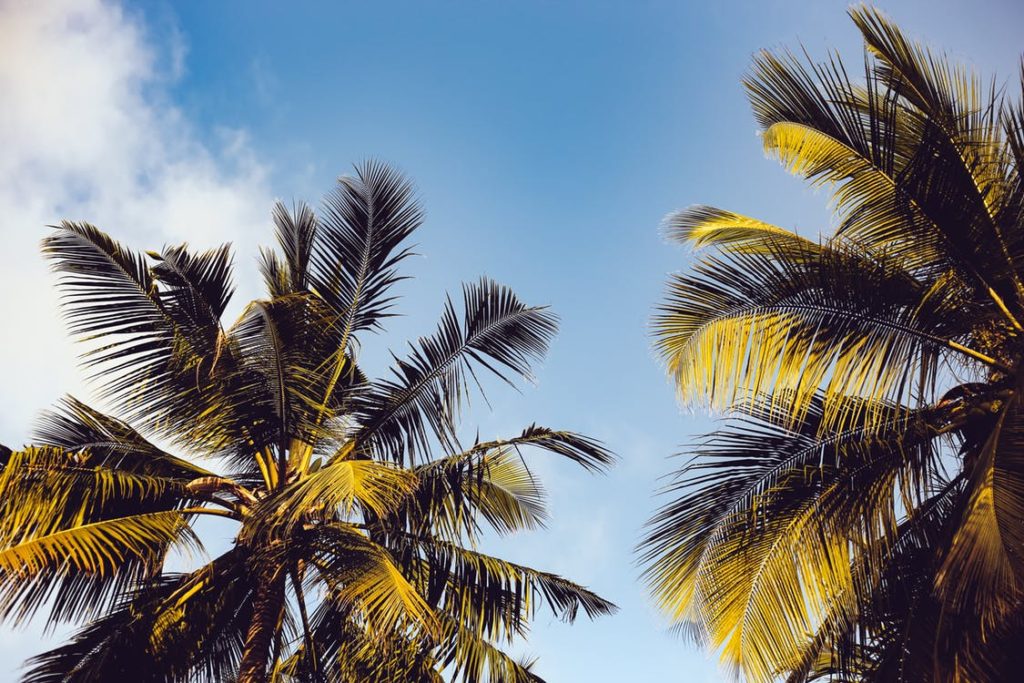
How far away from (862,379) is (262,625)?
5441 millimetres

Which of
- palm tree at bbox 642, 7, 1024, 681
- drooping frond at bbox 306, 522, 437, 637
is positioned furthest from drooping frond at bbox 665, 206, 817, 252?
drooping frond at bbox 306, 522, 437, 637

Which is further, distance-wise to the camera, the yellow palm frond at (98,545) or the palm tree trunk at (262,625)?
the palm tree trunk at (262,625)

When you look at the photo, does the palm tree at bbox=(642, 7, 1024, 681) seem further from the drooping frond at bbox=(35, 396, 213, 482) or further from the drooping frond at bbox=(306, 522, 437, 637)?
the drooping frond at bbox=(35, 396, 213, 482)

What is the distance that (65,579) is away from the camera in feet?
25.5

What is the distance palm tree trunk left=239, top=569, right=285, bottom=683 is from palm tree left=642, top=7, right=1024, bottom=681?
3.38m

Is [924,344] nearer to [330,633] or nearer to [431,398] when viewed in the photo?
[431,398]

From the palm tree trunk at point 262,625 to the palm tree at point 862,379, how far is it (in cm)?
338

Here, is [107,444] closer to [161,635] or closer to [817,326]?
[161,635]

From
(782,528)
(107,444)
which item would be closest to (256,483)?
(107,444)

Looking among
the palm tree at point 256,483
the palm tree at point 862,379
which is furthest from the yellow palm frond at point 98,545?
the palm tree at point 862,379

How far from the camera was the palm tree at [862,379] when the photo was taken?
637 centimetres

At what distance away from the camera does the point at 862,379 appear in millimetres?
6410

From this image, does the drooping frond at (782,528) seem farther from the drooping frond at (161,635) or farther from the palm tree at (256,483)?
the drooping frond at (161,635)

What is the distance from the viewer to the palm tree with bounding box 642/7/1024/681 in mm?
6371
